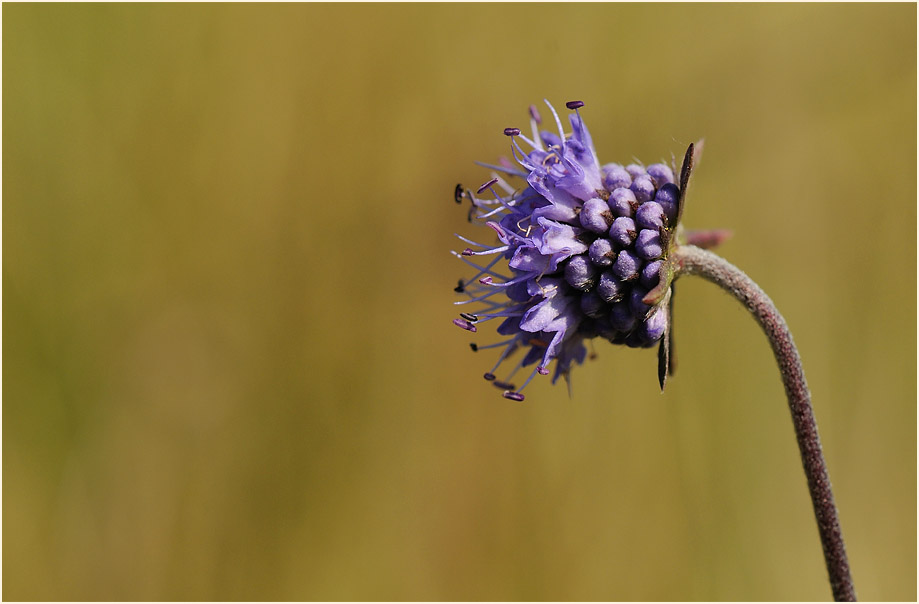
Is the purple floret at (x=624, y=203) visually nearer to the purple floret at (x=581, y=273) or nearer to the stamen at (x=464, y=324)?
the purple floret at (x=581, y=273)

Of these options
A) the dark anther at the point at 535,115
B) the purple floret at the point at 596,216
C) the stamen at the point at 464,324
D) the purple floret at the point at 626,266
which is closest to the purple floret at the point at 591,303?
the purple floret at the point at 626,266

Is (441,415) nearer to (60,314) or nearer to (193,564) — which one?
(193,564)

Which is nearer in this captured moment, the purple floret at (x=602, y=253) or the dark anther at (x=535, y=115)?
the purple floret at (x=602, y=253)

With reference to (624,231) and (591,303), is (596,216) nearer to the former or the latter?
(624,231)

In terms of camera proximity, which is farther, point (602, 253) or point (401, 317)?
point (401, 317)

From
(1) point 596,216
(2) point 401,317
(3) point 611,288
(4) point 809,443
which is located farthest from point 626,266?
(2) point 401,317

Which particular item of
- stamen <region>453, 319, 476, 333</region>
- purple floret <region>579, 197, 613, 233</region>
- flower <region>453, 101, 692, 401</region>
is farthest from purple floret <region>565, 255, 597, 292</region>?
stamen <region>453, 319, 476, 333</region>

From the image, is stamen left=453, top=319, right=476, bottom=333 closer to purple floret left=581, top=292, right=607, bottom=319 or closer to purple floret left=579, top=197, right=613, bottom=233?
purple floret left=581, top=292, right=607, bottom=319
